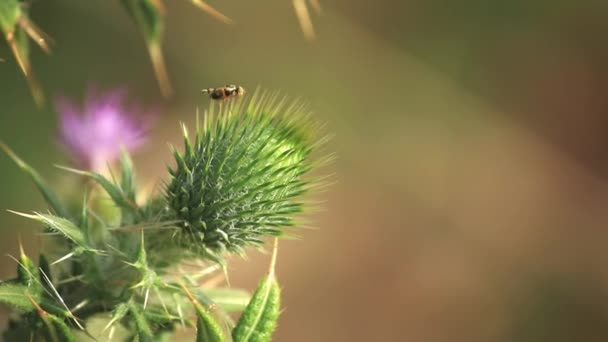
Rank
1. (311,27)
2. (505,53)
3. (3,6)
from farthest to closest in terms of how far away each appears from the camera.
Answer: (505,53)
(311,27)
(3,6)

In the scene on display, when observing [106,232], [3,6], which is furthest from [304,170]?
[3,6]

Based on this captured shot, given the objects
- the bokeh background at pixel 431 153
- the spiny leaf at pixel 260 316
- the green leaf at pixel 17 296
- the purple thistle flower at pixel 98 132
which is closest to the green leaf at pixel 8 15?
the green leaf at pixel 17 296

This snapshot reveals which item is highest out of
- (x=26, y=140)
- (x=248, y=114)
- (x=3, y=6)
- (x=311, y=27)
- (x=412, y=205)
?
(x=311, y=27)

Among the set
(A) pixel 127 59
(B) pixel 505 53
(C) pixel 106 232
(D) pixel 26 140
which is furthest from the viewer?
(B) pixel 505 53

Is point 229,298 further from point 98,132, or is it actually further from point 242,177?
point 98,132

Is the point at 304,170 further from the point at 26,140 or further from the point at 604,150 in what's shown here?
the point at 604,150

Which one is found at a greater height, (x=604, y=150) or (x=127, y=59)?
(x=604, y=150)

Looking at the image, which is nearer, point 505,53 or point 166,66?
point 166,66
